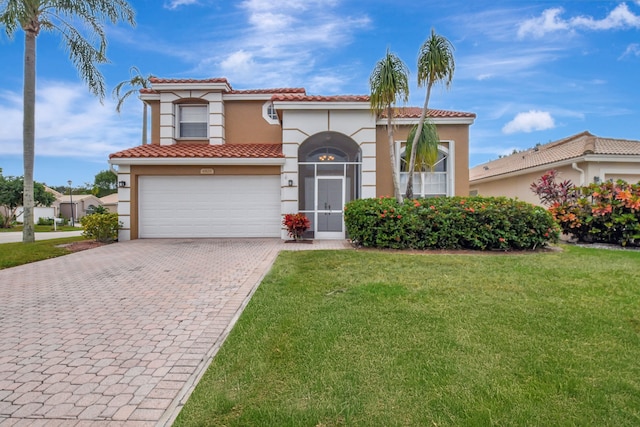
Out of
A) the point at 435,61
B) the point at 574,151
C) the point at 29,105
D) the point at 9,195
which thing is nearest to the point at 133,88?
the point at 29,105

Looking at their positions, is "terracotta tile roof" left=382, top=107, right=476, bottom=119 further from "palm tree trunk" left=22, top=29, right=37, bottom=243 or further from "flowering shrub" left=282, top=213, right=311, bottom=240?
"palm tree trunk" left=22, top=29, right=37, bottom=243

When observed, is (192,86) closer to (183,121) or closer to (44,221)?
(183,121)

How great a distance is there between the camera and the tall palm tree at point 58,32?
12625 millimetres

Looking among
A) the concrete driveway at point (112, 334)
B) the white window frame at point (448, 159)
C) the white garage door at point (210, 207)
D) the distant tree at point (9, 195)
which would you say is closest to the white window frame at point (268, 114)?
the white garage door at point (210, 207)

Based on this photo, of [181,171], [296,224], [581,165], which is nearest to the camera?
[296,224]

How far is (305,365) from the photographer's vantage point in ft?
11.1

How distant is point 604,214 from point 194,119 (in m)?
16.7

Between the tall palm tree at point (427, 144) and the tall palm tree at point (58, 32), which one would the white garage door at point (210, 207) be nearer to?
the tall palm tree at point (58, 32)

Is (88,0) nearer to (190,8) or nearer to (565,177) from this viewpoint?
(190,8)

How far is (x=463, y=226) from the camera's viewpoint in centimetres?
998

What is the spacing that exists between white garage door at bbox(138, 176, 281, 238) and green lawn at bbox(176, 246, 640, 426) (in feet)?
24.9

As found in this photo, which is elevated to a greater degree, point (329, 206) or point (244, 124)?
point (244, 124)

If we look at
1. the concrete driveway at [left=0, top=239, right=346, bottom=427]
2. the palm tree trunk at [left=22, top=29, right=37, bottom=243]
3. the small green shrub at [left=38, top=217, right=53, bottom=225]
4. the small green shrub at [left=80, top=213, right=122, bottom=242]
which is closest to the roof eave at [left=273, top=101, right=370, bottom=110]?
the concrete driveway at [left=0, top=239, right=346, bottom=427]

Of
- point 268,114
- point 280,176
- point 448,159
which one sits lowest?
point 280,176
